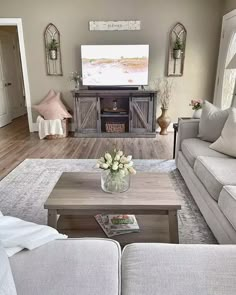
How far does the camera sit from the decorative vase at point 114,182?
5.87ft

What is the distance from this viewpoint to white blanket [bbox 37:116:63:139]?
4.66m

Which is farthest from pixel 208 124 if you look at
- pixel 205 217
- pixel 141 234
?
pixel 141 234

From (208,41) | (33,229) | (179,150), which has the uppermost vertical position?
(208,41)

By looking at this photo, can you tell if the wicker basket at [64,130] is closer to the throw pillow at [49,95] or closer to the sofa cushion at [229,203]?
the throw pillow at [49,95]

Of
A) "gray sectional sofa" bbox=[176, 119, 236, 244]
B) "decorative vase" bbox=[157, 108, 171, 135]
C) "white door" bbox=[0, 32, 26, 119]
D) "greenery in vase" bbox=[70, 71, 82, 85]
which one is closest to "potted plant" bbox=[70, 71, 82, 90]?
"greenery in vase" bbox=[70, 71, 82, 85]

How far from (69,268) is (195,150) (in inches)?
77.3

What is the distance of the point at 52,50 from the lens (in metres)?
4.82

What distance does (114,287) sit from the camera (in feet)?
3.05

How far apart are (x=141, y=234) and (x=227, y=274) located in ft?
2.79

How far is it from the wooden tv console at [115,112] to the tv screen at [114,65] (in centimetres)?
30

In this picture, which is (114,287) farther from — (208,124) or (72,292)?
(208,124)

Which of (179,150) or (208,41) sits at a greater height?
(208,41)

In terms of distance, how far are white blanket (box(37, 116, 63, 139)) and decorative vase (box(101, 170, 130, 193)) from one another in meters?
3.10

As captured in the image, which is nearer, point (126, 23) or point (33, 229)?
point (33, 229)
